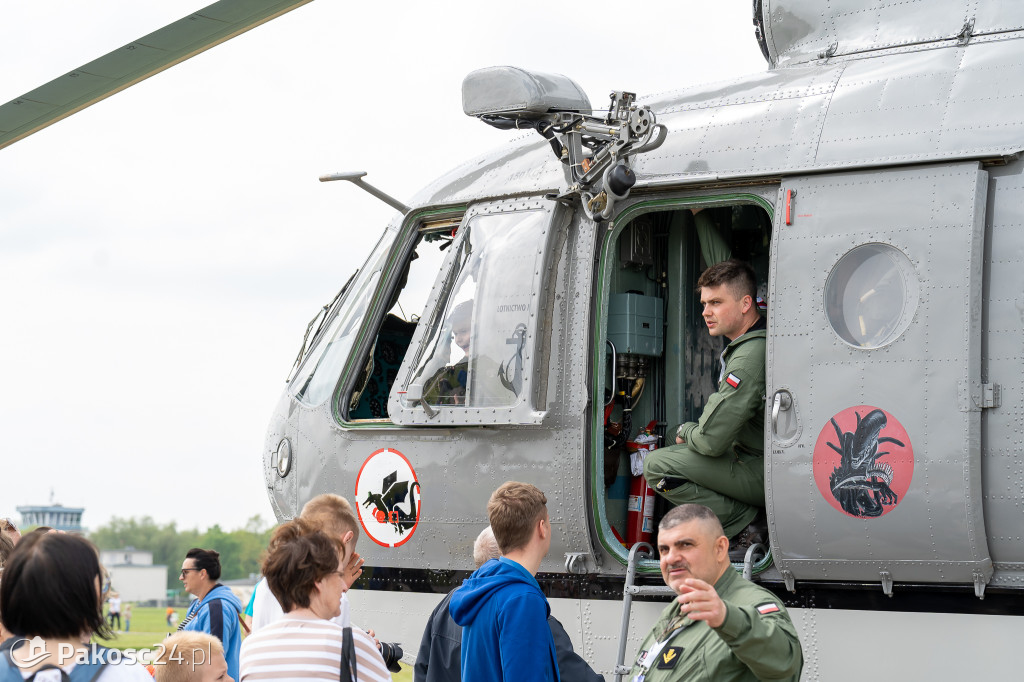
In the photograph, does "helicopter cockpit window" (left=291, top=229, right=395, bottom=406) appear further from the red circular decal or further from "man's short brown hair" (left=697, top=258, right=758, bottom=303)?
the red circular decal

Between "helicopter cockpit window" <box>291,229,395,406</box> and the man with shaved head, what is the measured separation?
326 centimetres

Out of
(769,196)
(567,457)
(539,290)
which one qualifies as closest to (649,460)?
(567,457)

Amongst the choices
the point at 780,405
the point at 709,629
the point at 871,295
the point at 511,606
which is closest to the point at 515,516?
the point at 511,606

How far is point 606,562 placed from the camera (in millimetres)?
5500

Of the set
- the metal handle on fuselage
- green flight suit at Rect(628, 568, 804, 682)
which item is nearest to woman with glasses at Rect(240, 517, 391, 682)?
green flight suit at Rect(628, 568, 804, 682)

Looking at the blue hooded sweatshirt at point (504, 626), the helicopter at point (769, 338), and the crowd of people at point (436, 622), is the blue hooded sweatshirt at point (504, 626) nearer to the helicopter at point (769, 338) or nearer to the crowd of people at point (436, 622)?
the crowd of people at point (436, 622)

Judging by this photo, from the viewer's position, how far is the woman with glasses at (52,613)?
2.67 metres

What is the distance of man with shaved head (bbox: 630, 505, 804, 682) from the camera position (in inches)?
135

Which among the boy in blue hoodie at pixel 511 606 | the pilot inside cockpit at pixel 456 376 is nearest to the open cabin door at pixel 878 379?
the boy in blue hoodie at pixel 511 606

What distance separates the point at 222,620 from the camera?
6.37m

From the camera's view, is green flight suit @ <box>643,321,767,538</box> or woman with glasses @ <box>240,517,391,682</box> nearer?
woman with glasses @ <box>240,517,391,682</box>

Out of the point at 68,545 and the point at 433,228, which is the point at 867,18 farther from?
the point at 68,545

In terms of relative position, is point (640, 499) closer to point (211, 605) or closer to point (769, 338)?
point (769, 338)

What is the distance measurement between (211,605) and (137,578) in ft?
269
